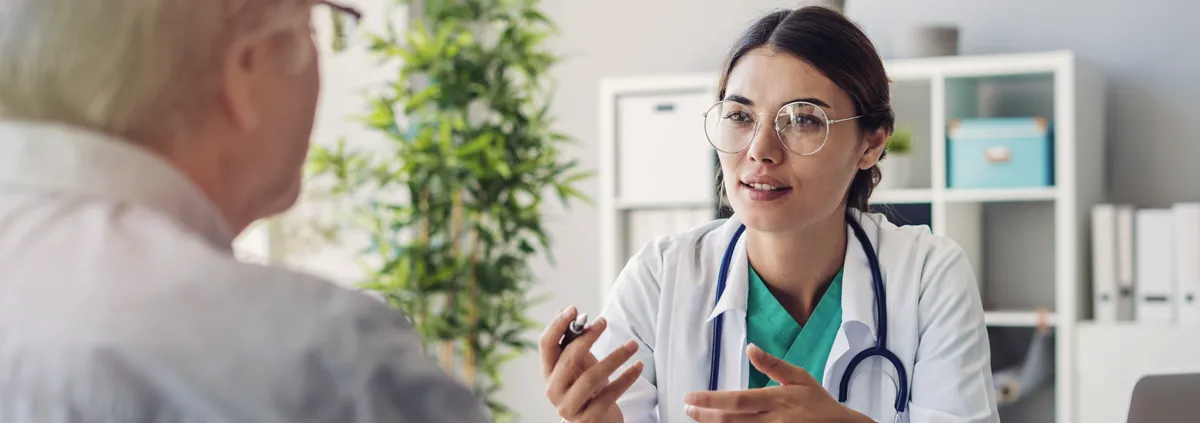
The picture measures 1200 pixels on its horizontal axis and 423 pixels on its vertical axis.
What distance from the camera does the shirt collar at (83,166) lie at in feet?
1.85

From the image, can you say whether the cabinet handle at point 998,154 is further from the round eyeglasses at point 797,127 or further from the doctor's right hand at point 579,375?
the doctor's right hand at point 579,375

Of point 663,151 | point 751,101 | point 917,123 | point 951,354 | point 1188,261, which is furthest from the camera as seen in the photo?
point 663,151

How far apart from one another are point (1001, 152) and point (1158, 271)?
1.77ft

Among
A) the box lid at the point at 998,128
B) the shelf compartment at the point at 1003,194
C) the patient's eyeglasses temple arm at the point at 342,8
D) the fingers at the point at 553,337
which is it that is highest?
the patient's eyeglasses temple arm at the point at 342,8

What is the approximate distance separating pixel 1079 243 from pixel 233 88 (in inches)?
127

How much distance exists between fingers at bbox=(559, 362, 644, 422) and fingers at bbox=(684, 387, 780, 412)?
0.09m

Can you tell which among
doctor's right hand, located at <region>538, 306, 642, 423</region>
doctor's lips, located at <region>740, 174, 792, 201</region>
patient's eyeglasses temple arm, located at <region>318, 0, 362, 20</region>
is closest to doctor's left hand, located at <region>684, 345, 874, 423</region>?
doctor's right hand, located at <region>538, 306, 642, 423</region>

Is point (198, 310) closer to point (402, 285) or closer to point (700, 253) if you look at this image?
point (700, 253)

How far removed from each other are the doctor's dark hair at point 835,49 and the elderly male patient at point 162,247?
3.59ft

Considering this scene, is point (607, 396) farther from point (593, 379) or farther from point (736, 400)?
point (736, 400)

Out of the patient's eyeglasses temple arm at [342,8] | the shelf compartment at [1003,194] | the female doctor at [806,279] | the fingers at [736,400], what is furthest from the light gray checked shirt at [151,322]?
the shelf compartment at [1003,194]

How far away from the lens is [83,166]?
1.86 ft

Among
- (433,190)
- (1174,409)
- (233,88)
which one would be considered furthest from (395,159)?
(233,88)

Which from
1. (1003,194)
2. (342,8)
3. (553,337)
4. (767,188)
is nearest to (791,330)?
(767,188)
